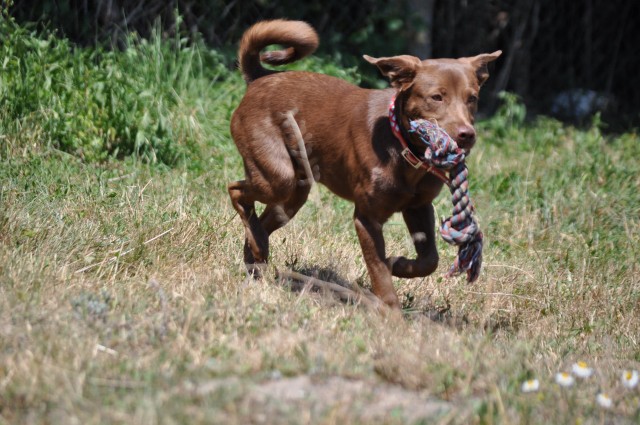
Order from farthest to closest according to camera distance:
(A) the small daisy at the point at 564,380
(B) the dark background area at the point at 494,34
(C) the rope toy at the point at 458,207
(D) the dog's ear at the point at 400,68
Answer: (B) the dark background area at the point at 494,34, (D) the dog's ear at the point at 400,68, (C) the rope toy at the point at 458,207, (A) the small daisy at the point at 564,380

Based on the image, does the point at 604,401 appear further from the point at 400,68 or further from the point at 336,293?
the point at 400,68

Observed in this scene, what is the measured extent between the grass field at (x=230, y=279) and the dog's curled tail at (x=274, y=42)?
0.90 meters

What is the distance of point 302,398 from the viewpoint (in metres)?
2.94

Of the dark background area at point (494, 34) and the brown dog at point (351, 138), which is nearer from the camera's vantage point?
the brown dog at point (351, 138)

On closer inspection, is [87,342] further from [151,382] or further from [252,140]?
[252,140]

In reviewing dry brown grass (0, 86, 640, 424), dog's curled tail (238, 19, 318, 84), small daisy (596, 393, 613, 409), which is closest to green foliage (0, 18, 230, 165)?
dry brown grass (0, 86, 640, 424)

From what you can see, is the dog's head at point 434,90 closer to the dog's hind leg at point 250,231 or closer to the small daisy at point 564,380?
the dog's hind leg at point 250,231

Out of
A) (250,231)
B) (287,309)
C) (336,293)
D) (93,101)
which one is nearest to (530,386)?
(287,309)

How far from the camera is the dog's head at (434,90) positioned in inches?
171

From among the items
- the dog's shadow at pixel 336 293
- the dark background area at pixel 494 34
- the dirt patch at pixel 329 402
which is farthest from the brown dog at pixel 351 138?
the dark background area at pixel 494 34

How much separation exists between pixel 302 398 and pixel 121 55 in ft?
15.8

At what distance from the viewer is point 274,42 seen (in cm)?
505

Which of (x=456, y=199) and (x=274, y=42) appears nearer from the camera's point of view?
(x=456, y=199)

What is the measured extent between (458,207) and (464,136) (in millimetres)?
328
